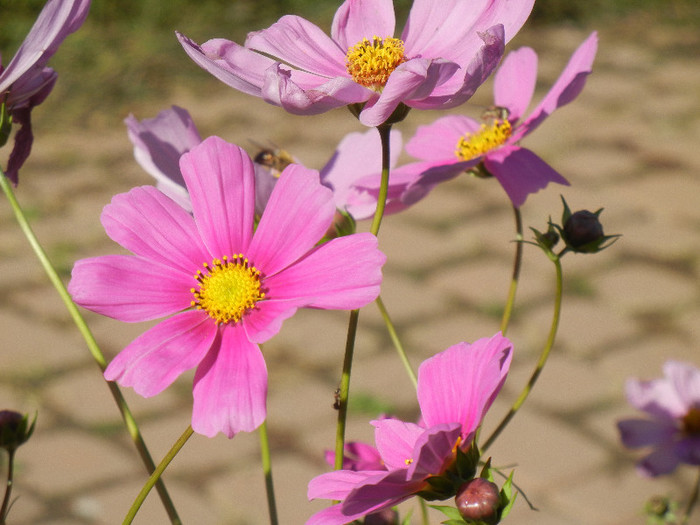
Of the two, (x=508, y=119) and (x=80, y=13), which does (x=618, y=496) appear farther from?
(x=80, y=13)

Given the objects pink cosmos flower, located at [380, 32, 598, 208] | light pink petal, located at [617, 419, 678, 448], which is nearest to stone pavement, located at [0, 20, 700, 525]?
light pink petal, located at [617, 419, 678, 448]

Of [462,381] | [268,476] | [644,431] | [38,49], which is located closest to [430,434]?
[462,381]

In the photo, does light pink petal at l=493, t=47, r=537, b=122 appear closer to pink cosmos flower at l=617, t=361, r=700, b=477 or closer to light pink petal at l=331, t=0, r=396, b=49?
light pink petal at l=331, t=0, r=396, b=49

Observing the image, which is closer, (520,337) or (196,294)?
(196,294)

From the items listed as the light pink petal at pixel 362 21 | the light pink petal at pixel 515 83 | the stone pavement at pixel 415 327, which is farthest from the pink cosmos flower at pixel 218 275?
the stone pavement at pixel 415 327

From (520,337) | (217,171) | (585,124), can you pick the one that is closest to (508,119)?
(217,171)

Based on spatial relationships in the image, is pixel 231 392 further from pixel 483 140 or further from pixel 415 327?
pixel 415 327

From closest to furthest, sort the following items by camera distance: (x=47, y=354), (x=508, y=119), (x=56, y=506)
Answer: (x=508, y=119), (x=56, y=506), (x=47, y=354)
